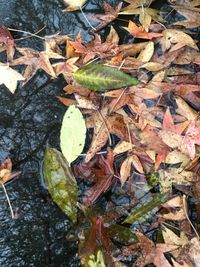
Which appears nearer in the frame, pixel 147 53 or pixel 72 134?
pixel 72 134

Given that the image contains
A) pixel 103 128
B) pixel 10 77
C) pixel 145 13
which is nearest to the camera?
pixel 103 128

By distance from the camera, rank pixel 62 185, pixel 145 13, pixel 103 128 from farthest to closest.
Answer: pixel 145 13
pixel 103 128
pixel 62 185

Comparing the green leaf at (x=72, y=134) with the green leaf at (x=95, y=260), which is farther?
the green leaf at (x=72, y=134)

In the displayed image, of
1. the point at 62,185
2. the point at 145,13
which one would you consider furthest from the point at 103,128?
the point at 145,13

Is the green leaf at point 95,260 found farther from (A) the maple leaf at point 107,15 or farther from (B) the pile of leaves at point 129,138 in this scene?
(A) the maple leaf at point 107,15

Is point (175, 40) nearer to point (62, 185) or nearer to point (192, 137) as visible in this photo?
point (192, 137)

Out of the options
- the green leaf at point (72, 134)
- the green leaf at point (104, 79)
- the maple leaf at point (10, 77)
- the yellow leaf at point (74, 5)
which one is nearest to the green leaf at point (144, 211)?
the green leaf at point (72, 134)

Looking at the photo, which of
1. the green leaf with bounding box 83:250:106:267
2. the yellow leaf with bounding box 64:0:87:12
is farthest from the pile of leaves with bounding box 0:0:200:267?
the yellow leaf with bounding box 64:0:87:12
